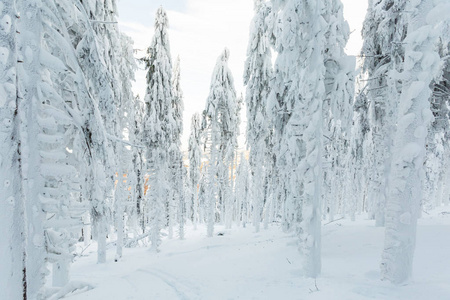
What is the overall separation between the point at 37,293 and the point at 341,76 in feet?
26.0

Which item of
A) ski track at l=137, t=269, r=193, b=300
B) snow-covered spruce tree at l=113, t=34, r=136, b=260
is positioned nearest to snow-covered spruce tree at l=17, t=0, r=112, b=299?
ski track at l=137, t=269, r=193, b=300

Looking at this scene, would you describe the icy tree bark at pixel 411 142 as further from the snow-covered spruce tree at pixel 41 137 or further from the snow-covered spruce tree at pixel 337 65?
A: the snow-covered spruce tree at pixel 41 137

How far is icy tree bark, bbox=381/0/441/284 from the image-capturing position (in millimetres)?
5043

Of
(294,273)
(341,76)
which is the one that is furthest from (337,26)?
A: (294,273)

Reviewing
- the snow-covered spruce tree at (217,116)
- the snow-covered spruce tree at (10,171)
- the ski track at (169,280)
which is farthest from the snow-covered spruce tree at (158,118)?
the snow-covered spruce tree at (10,171)

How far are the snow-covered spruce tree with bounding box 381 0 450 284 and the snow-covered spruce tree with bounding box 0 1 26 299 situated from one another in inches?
246

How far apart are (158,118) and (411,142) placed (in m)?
14.0

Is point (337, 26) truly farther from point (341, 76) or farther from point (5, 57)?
point (5, 57)

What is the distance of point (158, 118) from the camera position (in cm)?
1647

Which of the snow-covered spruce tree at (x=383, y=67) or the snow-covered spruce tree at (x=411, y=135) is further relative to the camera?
the snow-covered spruce tree at (x=383, y=67)

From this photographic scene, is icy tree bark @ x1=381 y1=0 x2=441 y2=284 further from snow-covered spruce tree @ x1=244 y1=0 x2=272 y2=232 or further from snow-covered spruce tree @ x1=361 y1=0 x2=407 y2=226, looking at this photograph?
snow-covered spruce tree @ x1=244 y1=0 x2=272 y2=232

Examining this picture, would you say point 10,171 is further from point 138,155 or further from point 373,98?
point 138,155

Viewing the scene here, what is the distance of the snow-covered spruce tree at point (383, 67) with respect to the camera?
10352 mm

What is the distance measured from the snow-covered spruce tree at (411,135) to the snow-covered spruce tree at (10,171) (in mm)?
6245
